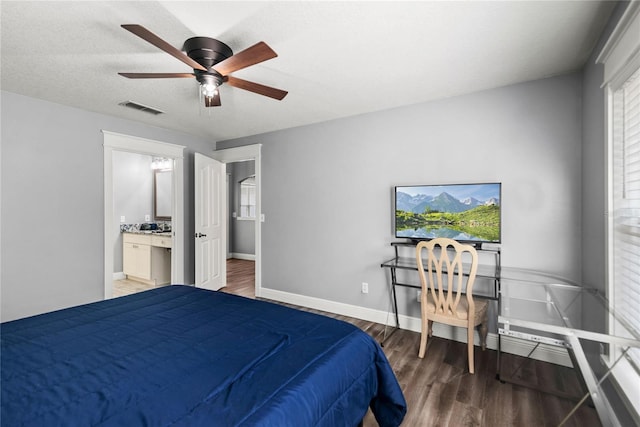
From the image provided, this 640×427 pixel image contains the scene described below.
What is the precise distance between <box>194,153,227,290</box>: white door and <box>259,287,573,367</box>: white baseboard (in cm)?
87

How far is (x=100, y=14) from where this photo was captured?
174cm

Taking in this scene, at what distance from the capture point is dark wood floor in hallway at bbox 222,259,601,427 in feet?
6.10

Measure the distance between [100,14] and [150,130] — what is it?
251 cm

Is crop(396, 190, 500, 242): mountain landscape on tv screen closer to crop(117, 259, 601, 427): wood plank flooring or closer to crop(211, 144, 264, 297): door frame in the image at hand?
crop(117, 259, 601, 427): wood plank flooring

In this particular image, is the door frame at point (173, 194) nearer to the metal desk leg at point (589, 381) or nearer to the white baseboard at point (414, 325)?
the white baseboard at point (414, 325)

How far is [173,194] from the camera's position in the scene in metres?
4.32

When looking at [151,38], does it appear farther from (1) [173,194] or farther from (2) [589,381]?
(1) [173,194]

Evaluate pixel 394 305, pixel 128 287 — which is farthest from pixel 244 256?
pixel 394 305

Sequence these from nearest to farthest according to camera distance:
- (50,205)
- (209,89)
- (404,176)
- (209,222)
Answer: (209,89), (50,205), (404,176), (209,222)

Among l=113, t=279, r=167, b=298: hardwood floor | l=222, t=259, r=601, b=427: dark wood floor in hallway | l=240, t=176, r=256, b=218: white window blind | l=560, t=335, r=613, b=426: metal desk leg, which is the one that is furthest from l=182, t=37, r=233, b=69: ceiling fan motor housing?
l=240, t=176, r=256, b=218: white window blind

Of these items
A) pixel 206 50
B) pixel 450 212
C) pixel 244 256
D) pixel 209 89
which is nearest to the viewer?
pixel 206 50

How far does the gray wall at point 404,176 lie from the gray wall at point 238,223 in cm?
270

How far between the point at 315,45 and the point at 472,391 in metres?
2.72

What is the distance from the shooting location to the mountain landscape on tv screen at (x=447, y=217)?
2.73m
